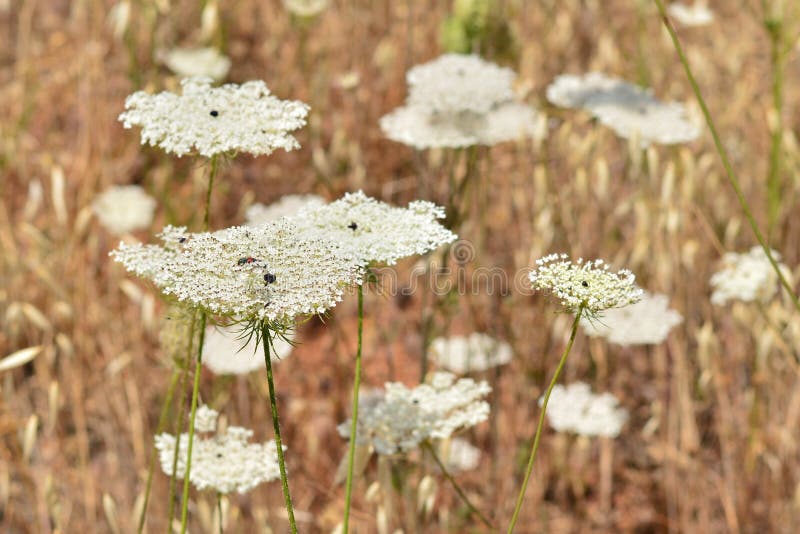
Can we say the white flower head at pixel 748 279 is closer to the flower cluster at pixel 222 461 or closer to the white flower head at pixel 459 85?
the white flower head at pixel 459 85

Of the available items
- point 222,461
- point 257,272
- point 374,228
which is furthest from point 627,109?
point 257,272

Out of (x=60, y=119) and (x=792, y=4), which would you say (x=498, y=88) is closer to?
(x=792, y=4)

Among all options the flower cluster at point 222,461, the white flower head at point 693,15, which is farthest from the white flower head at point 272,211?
the white flower head at point 693,15

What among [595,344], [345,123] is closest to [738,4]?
[345,123]

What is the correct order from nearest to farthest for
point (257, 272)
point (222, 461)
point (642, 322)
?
point (257, 272)
point (222, 461)
point (642, 322)

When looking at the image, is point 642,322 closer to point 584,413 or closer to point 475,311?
point 584,413
